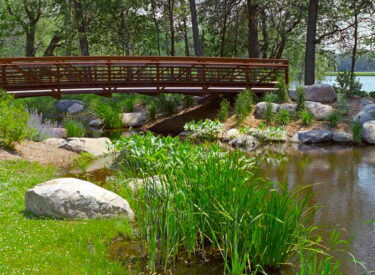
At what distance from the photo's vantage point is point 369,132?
15875 millimetres

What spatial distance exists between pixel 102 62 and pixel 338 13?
1562cm

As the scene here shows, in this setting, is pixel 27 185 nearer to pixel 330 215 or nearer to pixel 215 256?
pixel 215 256

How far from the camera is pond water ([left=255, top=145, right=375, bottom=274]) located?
6789 millimetres

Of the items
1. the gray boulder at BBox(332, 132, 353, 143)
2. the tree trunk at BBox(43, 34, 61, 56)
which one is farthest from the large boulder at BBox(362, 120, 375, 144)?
the tree trunk at BBox(43, 34, 61, 56)

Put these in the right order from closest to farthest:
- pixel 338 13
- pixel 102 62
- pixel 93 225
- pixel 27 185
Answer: pixel 93 225 < pixel 27 185 < pixel 102 62 < pixel 338 13

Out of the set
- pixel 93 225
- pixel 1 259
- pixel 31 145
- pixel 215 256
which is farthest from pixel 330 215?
pixel 31 145

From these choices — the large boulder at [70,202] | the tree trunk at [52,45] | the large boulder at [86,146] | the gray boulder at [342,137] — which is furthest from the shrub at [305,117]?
the tree trunk at [52,45]

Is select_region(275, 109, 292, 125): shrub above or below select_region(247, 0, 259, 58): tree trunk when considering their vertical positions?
below

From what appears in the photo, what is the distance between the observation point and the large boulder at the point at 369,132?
1577 centimetres

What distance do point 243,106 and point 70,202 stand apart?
1251cm

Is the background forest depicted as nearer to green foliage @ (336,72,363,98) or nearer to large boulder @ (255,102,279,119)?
green foliage @ (336,72,363,98)

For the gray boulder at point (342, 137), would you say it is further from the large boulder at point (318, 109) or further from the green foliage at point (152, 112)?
the green foliage at point (152, 112)

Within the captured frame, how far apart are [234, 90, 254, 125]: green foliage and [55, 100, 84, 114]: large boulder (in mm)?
9197

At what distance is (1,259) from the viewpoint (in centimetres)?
516
